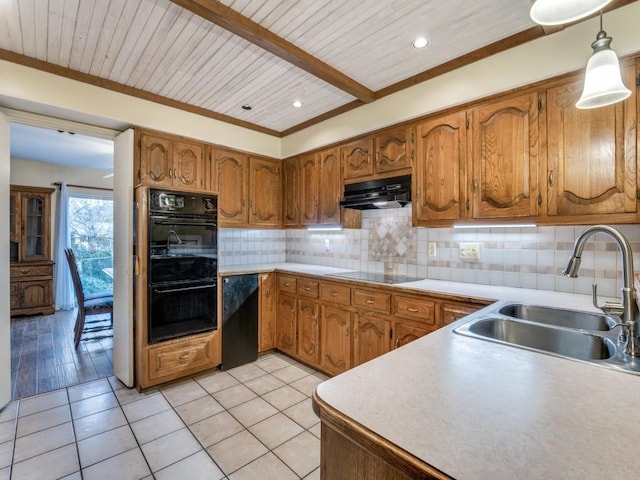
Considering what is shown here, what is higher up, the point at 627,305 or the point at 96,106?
the point at 96,106

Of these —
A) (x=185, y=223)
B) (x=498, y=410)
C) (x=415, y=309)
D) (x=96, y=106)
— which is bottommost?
(x=415, y=309)

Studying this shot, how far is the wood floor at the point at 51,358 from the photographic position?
2646 millimetres

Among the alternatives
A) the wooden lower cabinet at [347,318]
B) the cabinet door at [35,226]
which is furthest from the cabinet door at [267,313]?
the cabinet door at [35,226]

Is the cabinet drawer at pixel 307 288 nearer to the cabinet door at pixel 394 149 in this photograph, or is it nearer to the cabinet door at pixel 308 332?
the cabinet door at pixel 308 332

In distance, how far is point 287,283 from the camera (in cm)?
320

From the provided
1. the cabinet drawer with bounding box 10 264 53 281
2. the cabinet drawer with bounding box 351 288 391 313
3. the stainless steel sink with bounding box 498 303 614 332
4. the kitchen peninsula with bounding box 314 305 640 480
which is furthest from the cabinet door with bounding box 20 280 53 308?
the stainless steel sink with bounding box 498 303 614 332

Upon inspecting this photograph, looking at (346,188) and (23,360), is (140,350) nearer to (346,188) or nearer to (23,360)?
(23,360)

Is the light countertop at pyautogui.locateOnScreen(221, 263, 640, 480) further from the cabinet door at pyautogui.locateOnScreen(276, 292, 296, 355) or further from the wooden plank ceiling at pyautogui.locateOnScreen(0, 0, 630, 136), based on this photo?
the cabinet door at pyautogui.locateOnScreen(276, 292, 296, 355)

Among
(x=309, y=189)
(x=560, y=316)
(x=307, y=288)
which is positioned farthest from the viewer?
(x=309, y=189)

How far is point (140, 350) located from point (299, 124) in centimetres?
267

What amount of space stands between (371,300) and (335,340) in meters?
0.57

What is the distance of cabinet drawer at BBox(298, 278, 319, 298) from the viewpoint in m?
2.91

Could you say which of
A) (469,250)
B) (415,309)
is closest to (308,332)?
(415,309)

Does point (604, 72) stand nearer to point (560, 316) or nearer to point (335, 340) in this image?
point (560, 316)
